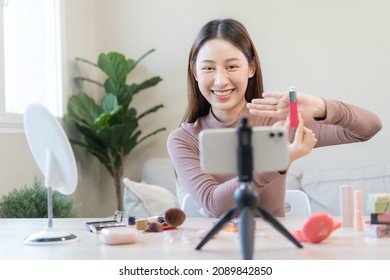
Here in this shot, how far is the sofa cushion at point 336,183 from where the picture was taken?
8.49ft

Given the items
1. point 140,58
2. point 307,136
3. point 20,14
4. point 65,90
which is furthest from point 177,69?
point 307,136

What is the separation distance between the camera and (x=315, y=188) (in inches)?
105

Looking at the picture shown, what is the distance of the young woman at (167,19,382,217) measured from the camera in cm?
109

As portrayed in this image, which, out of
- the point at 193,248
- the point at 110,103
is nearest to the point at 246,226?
the point at 193,248

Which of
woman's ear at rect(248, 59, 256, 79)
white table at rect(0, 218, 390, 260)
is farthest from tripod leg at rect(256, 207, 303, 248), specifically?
woman's ear at rect(248, 59, 256, 79)

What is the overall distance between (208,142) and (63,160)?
33 cm

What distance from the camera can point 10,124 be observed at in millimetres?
2395

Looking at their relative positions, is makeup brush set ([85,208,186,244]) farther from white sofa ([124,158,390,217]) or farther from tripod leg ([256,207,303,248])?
white sofa ([124,158,390,217])

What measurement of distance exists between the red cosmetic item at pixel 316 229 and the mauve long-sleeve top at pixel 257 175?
8.9 inches

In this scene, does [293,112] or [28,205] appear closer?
[293,112]

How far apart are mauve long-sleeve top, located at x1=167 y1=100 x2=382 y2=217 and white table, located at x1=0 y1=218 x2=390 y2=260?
209mm

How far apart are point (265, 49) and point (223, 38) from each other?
1874 millimetres

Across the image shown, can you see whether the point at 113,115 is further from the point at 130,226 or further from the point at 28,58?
the point at 130,226
